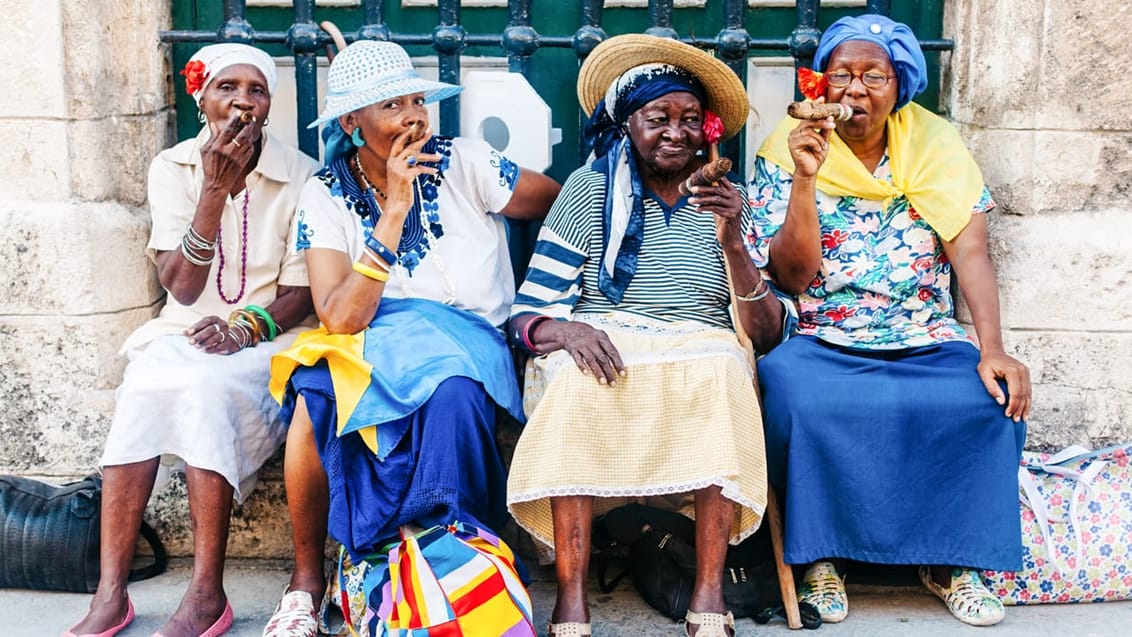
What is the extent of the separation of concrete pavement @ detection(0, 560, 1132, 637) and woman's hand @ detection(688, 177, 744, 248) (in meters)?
1.06

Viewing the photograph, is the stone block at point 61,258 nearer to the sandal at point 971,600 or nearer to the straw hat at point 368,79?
the straw hat at point 368,79

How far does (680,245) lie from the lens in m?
4.14

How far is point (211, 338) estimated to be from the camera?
396 cm

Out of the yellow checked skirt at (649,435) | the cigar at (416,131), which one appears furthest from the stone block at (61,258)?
the yellow checked skirt at (649,435)

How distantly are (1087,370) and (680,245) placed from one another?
1.28 m

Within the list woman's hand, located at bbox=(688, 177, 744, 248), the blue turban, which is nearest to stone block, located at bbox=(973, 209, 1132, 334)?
the blue turban

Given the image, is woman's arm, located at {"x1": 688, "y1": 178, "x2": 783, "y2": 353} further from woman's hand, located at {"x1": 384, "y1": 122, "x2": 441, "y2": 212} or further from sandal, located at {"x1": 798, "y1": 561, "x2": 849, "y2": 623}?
woman's hand, located at {"x1": 384, "y1": 122, "x2": 441, "y2": 212}

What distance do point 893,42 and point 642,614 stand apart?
179 centimetres

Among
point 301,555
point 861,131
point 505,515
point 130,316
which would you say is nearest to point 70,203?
point 130,316

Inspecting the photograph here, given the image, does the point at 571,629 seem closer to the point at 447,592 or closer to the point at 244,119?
the point at 447,592

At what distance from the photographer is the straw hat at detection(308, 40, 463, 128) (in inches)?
156

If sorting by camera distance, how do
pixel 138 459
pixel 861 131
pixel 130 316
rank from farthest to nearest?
pixel 130 316 < pixel 861 131 < pixel 138 459

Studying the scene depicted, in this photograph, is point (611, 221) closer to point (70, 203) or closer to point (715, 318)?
point (715, 318)

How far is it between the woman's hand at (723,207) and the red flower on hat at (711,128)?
28 cm
